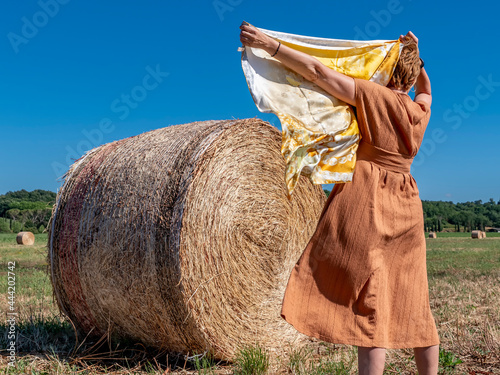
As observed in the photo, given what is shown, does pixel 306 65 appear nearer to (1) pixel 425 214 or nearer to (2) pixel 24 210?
(2) pixel 24 210

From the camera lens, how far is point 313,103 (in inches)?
105

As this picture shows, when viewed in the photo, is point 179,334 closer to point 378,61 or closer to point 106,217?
point 106,217

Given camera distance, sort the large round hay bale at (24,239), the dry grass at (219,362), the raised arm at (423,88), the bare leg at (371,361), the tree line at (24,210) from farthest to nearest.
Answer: the tree line at (24,210)
the large round hay bale at (24,239)
the dry grass at (219,362)
the raised arm at (423,88)
the bare leg at (371,361)

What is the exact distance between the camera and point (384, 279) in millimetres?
2525

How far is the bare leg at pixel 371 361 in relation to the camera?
241 cm

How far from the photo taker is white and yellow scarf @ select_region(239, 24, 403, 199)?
8.54 ft

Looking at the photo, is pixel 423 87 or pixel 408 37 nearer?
pixel 408 37

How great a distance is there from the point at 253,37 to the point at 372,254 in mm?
1255

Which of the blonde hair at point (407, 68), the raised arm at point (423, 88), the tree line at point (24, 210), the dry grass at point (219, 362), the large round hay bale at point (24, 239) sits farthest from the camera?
the tree line at point (24, 210)

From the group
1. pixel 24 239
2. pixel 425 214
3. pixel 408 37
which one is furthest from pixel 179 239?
pixel 425 214

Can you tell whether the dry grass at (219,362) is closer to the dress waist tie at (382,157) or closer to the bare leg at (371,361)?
the bare leg at (371,361)

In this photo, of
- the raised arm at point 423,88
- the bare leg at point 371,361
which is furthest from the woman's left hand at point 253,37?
the bare leg at point 371,361

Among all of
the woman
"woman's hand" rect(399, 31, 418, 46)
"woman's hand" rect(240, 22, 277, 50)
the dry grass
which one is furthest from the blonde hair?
the dry grass

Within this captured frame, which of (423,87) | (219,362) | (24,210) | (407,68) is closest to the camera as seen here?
(407,68)
